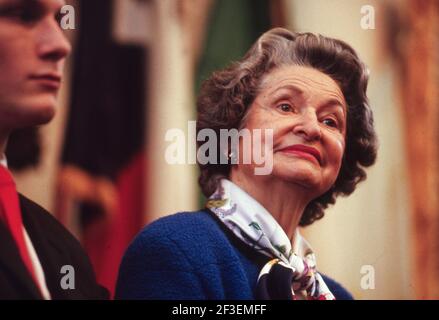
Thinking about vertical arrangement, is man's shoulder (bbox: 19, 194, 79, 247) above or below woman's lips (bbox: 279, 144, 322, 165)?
below

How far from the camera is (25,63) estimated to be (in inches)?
79.8

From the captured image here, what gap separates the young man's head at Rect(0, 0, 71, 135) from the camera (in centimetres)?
202

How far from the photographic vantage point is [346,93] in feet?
7.26

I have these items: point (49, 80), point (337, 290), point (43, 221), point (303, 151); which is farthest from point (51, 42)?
point (337, 290)

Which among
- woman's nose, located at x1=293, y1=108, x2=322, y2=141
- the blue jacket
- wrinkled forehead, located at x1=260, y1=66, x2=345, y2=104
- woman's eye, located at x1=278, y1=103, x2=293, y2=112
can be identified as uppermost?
wrinkled forehead, located at x1=260, y1=66, x2=345, y2=104

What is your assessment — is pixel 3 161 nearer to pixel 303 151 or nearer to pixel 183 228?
pixel 183 228

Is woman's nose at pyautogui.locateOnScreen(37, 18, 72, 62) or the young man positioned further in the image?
woman's nose at pyautogui.locateOnScreen(37, 18, 72, 62)

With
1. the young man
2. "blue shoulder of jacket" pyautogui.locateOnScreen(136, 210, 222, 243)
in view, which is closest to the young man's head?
the young man

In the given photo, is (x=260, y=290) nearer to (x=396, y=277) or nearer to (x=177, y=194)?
(x=177, y=194)

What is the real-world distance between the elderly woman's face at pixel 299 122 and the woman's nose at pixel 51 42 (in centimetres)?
48

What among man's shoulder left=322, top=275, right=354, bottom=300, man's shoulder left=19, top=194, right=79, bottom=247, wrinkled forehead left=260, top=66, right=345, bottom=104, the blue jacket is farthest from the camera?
man's shoulder left=322, top=275, right=354, bottom=300

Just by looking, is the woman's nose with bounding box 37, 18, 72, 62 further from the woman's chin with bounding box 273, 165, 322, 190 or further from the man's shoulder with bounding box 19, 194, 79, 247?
the woman's chin with bounding box 273, 165, 322, 190
